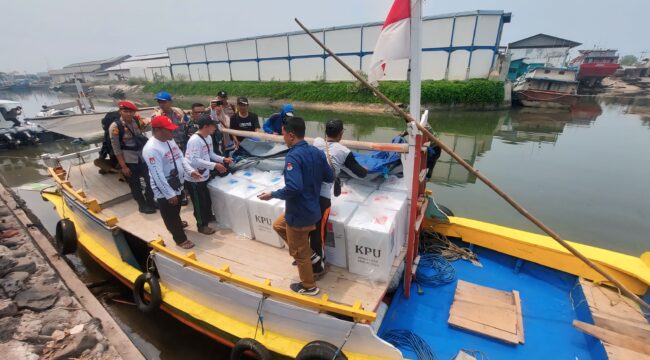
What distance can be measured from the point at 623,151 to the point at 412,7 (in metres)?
14.4

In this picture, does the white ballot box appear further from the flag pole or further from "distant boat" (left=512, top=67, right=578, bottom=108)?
"distant boat" (left=512, top=67, right=578, bottom=108)

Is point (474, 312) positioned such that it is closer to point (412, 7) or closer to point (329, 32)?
point (412, 7)

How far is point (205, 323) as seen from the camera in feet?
9.68

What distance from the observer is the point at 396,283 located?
11.0 ft

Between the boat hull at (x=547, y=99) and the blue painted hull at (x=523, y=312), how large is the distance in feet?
80.4

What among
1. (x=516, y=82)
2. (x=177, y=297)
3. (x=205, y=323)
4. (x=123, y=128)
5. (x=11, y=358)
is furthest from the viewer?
(x=516, y=82)

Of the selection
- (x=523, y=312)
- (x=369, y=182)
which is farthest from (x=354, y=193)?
(x=523, y=312)

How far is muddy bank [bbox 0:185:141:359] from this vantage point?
8.85ft

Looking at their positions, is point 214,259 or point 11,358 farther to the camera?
point 214,259

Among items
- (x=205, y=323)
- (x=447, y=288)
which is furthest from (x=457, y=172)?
(x=205, y=323)

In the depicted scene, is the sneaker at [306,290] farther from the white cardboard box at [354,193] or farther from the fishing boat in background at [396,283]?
the white cardboard box at [354,193]

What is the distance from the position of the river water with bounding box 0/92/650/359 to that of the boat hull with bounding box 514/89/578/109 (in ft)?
15.8

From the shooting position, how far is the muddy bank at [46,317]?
2.70 meters

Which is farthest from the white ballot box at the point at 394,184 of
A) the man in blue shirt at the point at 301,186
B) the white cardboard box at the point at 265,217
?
the white cardboard box at the point at 265,217
